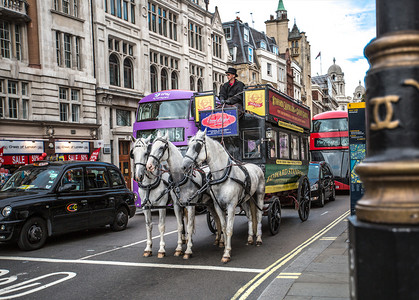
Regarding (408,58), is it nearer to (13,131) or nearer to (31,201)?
(31,201)

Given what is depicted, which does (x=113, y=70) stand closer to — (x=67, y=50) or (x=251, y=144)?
(x=67, y=50)

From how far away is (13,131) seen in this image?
2159 cm

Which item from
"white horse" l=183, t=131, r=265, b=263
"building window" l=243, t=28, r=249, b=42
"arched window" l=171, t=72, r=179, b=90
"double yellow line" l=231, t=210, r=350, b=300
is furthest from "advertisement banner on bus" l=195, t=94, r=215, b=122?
"building window" l=243, t=28, r=249, b=42

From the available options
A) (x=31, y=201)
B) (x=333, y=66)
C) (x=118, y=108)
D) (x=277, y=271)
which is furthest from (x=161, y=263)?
(x=333, y=66)

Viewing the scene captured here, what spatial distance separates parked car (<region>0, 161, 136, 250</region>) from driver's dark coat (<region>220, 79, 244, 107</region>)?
417 centimetres

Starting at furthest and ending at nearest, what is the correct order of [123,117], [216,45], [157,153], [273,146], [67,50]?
[216,45], [123,117], [67,50], [273,146], [157,153]

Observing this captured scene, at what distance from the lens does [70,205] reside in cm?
1030

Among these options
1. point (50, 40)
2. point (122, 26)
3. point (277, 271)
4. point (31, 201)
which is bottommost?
point (277, 271)

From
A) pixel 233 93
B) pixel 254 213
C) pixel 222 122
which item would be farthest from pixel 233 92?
pixel 254 213

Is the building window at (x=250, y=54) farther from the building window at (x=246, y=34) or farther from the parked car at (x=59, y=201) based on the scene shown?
the parked car at (x=59, y=201)

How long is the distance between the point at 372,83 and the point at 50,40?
24840 mm

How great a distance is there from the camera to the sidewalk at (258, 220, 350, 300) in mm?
5000

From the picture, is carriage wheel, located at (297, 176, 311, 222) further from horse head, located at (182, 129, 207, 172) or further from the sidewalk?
horse head, located at (182, 129, 207, 172)

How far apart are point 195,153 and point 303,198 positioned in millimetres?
6389
